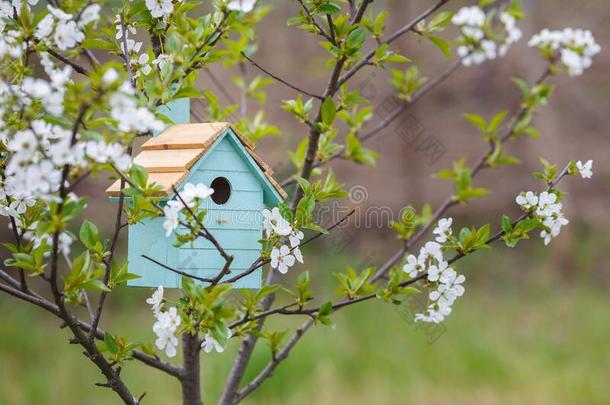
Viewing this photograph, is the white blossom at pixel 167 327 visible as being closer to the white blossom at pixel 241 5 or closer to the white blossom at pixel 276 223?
the white blossom at pixel 276 223

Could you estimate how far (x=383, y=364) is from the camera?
14.3 feet

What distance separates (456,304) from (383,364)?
133 centimetres

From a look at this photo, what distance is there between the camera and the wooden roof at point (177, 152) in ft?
4.91

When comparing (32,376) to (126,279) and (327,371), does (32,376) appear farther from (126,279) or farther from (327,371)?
(126,279)

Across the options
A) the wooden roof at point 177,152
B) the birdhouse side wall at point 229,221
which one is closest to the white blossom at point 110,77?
the wooden roof at point 177,152

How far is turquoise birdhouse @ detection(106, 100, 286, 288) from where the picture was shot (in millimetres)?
1551

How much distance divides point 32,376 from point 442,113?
5.07 meters

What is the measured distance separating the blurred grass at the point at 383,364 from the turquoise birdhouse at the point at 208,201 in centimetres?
201

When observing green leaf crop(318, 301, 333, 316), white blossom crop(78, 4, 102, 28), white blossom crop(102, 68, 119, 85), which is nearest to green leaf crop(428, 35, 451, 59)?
green leaf crop(318, 301, 333, 316)

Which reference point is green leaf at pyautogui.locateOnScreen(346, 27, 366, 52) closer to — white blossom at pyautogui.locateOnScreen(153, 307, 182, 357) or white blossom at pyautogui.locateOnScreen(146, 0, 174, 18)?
white blossom at pyautogui.locateOnScreen(146, 0, 174, 18)

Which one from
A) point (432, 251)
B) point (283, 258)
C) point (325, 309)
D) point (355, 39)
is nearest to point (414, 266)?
point (432, 251)

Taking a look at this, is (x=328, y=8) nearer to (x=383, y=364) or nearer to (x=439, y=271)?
(x=439, y=271)

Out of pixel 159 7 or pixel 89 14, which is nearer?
pixel 89 14

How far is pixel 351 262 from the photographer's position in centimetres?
611
